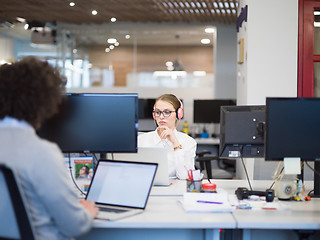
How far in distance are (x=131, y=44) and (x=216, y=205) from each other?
7353 millimetres

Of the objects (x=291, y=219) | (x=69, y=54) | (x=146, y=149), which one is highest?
(x=69, y=54)

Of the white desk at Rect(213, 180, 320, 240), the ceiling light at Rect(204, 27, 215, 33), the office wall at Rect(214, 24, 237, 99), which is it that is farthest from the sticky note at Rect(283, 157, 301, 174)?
the ceiling light at Rect(204, 27, 215, 33)

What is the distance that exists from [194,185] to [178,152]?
0.69 meters

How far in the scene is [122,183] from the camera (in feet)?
8.63

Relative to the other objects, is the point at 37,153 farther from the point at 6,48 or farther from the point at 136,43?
the point at 6,48

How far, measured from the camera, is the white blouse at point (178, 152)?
367 centimetres

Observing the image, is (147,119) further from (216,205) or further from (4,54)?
(216,205)

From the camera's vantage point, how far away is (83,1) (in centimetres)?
724

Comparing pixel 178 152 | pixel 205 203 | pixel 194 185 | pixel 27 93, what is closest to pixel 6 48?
pixel 178 152

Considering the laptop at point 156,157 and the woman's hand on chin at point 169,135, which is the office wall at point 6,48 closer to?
the woman's hand on chin at point 169,135

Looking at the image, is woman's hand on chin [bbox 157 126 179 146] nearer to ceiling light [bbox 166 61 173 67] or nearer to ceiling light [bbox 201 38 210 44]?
ceiling light [bbox 201 38 210 44]

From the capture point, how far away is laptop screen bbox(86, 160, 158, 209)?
2.59 metres

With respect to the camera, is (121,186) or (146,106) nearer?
(121,186)

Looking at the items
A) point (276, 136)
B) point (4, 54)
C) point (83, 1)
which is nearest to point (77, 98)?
point (276, 136)
